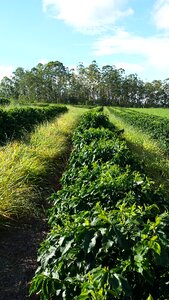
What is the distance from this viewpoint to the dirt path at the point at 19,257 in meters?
4.06

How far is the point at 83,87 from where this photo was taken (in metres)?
96.9

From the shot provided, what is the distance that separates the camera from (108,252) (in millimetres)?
2543

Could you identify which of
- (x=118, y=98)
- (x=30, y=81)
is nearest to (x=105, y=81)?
(x=118, y=98)

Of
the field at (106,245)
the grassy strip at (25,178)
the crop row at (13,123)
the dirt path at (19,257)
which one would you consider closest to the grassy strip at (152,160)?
the grassy strip at (25,178)

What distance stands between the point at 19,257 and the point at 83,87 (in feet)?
309

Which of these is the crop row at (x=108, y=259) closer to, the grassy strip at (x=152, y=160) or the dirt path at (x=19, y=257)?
the dirt path at (x=19, y=257)

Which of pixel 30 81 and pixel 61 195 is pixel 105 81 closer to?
pixel 30 81

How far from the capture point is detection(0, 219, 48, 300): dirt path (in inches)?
160

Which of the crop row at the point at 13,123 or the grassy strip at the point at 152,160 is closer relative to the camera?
the grassy strip at the point at 152,160

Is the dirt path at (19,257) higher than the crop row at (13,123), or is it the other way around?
the crop row at (13,123)

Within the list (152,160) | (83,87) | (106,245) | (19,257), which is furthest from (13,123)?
(83,87)

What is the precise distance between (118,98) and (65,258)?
336 ft

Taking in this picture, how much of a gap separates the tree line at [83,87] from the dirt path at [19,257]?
80.0m

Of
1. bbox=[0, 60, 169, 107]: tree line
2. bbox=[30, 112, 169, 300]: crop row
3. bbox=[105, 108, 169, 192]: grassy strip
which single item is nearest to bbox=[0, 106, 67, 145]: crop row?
bbox=[105, 108, 169, 192]: grassy strip
